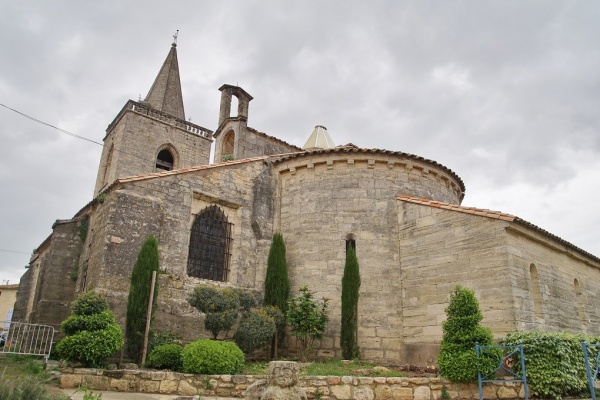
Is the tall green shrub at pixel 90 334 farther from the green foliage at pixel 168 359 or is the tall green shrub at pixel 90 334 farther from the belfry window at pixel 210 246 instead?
the belfry window at pixel 210 246

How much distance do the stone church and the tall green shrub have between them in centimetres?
136

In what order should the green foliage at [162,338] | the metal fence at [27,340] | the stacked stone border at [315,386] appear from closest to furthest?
the stacked stone border at [315,386]
the metal fence at [27,340]
the green foliage at [162,338]

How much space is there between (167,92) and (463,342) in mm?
25979

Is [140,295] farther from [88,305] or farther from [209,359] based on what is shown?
[209,359]

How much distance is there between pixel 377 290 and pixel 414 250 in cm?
162

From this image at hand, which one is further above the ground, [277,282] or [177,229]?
[177,229]

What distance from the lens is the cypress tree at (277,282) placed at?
13.3 meters

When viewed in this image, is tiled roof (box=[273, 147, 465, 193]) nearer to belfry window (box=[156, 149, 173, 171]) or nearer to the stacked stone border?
the stacked stone border

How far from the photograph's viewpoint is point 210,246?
1381 cm

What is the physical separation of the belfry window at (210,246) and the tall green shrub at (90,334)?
3.58m

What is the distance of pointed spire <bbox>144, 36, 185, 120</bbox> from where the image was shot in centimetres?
2933

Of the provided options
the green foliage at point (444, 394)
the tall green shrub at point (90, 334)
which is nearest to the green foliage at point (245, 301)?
the tall green shrub at point (90, 334)

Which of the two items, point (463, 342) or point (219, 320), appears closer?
point (463, 342)

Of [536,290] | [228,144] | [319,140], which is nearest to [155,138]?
[228,144]
